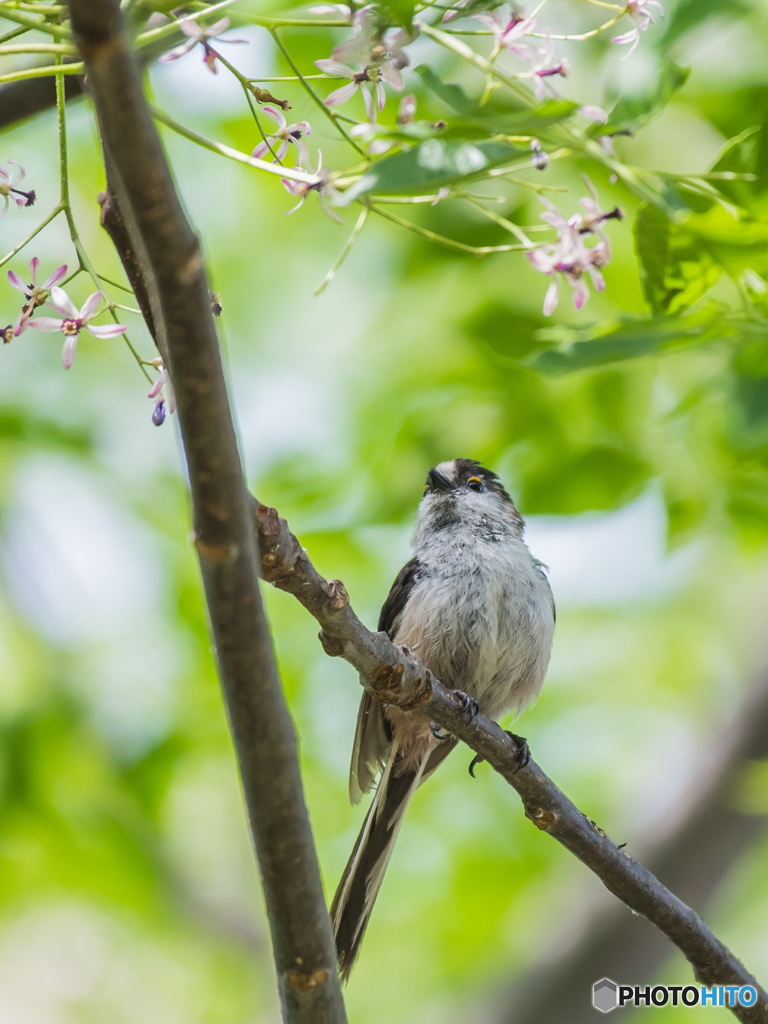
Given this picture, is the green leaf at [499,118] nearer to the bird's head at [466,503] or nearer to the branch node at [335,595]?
the branch node at [335,595]

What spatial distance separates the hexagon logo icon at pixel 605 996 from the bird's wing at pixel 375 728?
1605mm

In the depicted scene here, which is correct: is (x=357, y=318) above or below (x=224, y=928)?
above

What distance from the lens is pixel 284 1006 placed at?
6.68 feet

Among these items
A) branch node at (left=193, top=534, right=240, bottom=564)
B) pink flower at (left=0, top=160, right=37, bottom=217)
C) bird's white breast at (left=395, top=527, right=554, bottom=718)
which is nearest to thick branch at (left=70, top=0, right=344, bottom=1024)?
branch node at (left=193, top=534, right=240, bottom=564)

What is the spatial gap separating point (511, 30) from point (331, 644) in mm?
1555

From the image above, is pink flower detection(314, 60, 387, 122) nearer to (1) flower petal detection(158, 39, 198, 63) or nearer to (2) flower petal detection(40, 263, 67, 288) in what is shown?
(1) flower petal detection(158, 39, 198, 63)

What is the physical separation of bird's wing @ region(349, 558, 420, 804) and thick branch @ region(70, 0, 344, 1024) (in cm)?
243

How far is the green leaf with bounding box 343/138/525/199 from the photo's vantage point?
167cm

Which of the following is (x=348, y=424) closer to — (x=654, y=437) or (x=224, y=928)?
(x=654, y=437)

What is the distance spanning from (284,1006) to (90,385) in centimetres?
563

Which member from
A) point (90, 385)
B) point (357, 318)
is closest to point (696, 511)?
point (357, 318)

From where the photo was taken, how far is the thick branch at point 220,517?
3.90 ft

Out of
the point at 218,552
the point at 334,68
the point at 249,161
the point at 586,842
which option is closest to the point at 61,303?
the point at 249,161

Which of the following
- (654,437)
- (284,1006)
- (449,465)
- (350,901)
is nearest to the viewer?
(284,1006)
